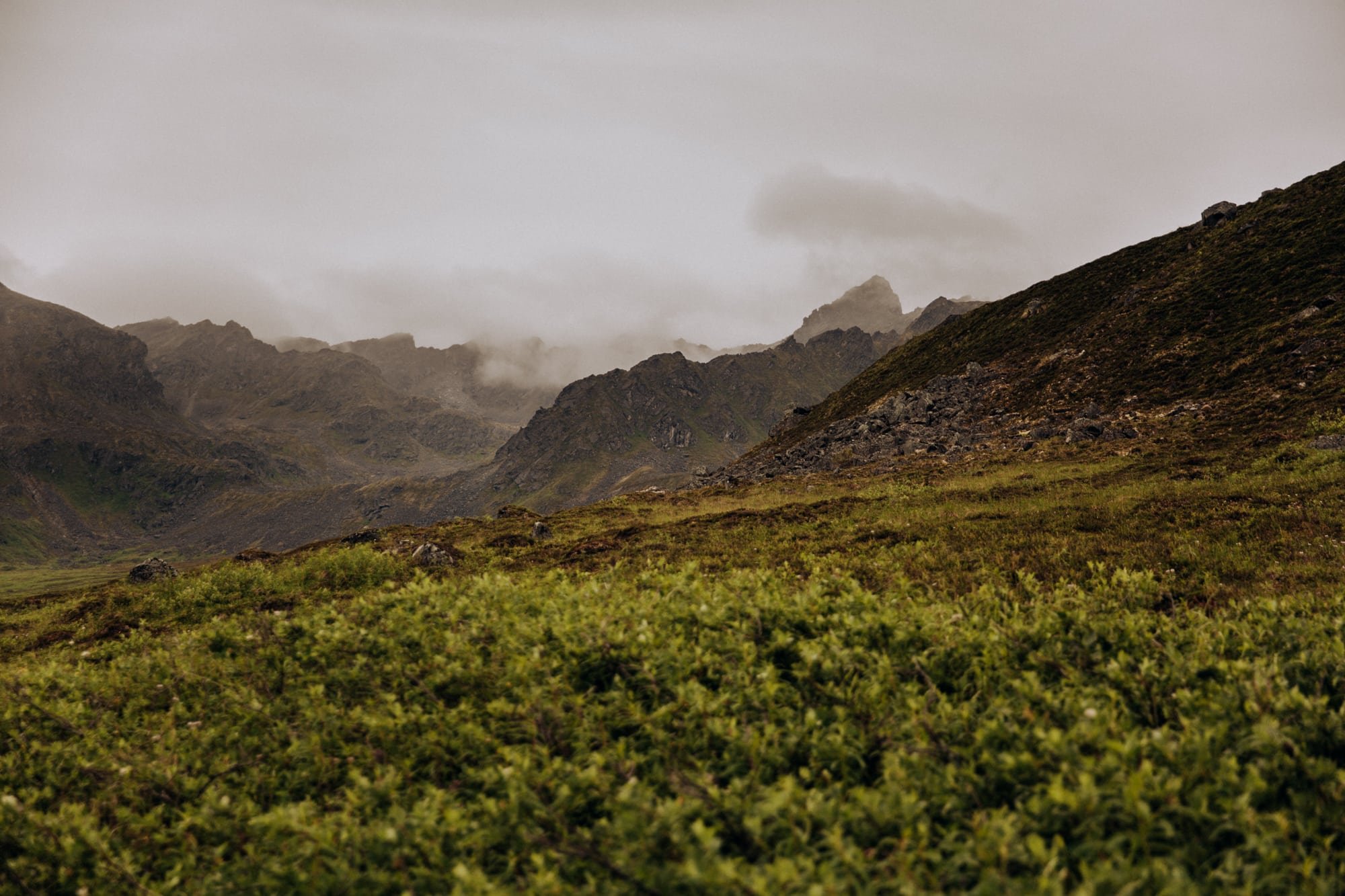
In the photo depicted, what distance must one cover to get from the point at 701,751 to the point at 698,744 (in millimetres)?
83

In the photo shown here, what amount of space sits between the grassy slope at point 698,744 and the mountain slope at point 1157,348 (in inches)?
1215

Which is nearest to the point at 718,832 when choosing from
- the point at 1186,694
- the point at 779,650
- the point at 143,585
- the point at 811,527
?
the point at 779,650

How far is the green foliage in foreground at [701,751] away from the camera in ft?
11.7

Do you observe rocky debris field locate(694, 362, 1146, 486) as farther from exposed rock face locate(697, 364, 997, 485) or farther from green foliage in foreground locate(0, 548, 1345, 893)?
green foliage in foreground locate(0, 548, 1345, 893)

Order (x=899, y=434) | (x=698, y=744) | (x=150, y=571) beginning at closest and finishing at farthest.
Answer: (x=698, y=744) → (x=150, y=571) → (x=899, y=434)

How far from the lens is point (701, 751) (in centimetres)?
501

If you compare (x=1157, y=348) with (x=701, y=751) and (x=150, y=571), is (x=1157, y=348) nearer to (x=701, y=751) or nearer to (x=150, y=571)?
(x=701, y=751)

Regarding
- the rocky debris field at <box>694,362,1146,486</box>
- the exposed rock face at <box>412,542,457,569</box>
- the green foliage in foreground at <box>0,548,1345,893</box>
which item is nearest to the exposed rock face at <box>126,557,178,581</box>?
the exposed rock face at <box>412,542,457,569</box>

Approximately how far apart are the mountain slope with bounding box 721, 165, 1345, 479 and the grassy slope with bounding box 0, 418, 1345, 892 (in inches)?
1215

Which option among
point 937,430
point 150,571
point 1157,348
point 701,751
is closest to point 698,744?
point 701,751

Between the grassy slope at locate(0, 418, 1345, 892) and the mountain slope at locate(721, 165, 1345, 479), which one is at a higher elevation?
the mountain slope at locate(721, 165, 1345, 479)

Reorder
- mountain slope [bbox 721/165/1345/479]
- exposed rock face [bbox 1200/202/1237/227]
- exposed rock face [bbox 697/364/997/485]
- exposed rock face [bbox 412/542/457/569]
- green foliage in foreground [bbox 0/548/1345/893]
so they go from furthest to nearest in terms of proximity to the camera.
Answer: exposed rock face [bbox 1200/202/1237/227] < exposed rock face [bbox 697/364/997/485] < mountain slope [bbox 721/165/1345/479] < exposed rock face [bbox 412/542/457/569] < green foliage in foreground [bbox 0/548/1345/893]

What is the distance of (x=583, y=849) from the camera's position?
3719mm

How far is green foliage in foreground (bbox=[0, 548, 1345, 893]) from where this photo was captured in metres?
3.56
